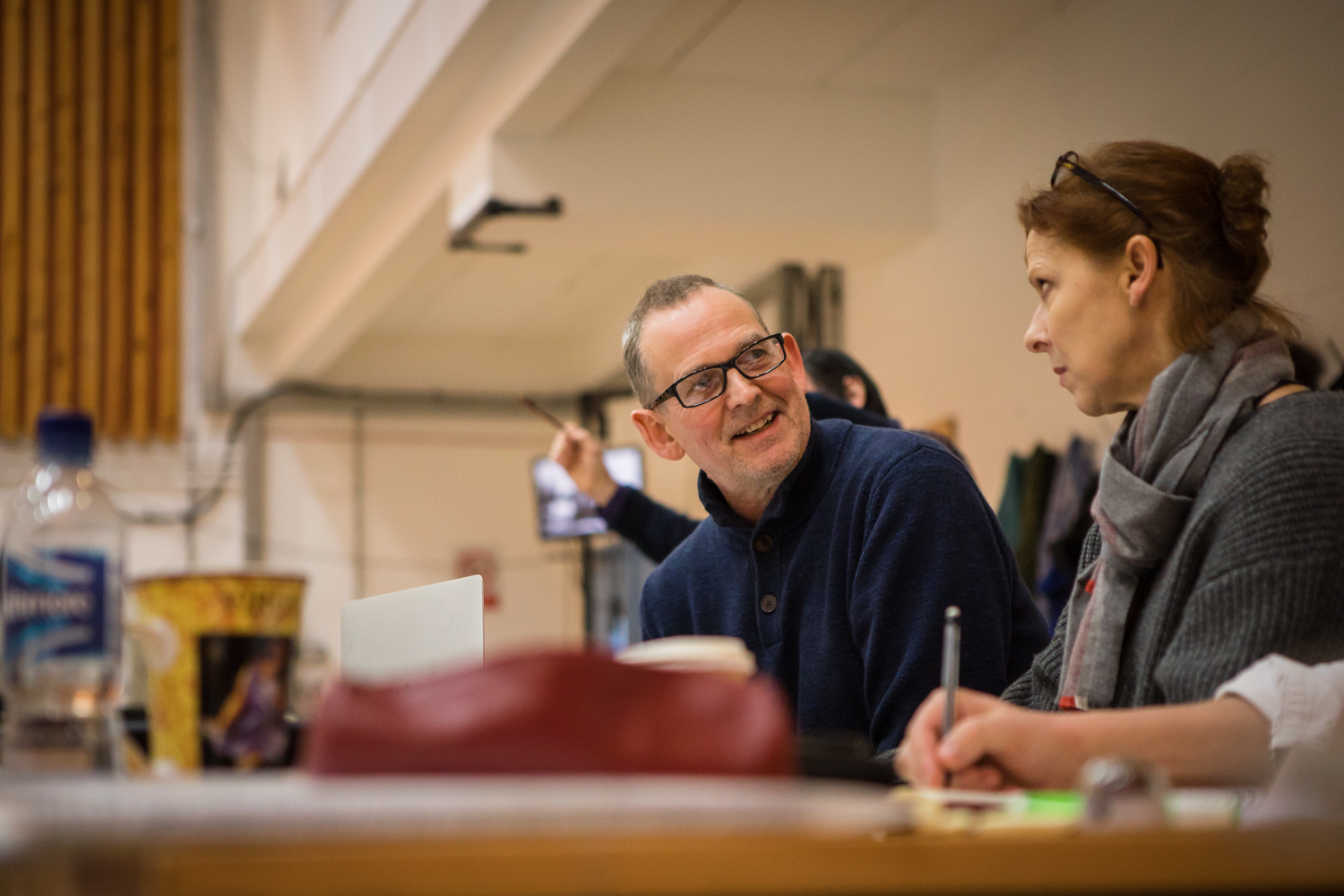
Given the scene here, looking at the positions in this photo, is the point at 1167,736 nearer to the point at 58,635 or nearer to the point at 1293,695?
the point at 1293,695

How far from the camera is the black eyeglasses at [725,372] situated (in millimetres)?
1957

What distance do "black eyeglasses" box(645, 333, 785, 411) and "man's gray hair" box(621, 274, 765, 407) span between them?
0.04 m

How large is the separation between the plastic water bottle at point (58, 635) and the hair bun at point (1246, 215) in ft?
3.35

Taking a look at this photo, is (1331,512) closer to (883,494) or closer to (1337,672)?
Result: (1337,672)

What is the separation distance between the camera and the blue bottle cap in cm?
84

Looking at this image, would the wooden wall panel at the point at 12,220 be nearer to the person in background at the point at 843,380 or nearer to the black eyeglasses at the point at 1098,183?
the person in background at the point at 843,380

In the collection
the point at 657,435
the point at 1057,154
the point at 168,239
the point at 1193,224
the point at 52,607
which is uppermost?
the point at 168,239

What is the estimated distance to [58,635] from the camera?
81 centimetres

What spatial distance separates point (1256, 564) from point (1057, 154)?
12.5ft

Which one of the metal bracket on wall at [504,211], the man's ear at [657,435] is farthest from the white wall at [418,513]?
the man's ear at [657,435]

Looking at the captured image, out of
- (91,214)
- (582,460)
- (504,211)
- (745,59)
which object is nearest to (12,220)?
(91,214)

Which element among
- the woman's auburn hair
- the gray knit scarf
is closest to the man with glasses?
the gray knit scarf

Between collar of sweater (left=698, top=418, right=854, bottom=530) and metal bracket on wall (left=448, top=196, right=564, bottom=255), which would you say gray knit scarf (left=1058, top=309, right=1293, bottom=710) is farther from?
metal bracket on wall (left=448, top=196, right=564, bottom=255)

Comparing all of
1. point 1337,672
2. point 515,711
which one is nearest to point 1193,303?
point 1337,672
